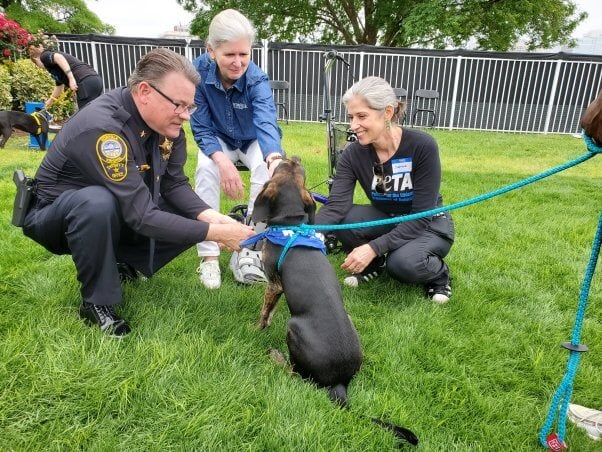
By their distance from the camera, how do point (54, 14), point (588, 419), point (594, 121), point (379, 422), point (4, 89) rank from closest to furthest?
point (594, 121) → point (379, 422) → point (588, 419) → point (4, 89) → point (54, 14)

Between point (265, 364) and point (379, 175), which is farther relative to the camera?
point (379, 175)

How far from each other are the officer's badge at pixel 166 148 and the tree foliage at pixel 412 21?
2034 centimetres

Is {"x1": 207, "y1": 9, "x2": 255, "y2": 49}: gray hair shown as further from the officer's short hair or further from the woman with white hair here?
the officer's short hair

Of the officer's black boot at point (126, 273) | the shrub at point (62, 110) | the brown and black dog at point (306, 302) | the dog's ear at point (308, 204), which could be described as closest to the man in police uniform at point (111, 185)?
the brown and black dog at point (306, 302)

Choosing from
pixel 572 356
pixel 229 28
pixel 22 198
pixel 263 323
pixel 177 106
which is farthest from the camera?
pixel 229 28

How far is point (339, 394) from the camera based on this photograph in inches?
82.2

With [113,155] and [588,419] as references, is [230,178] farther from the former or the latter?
[588,419]

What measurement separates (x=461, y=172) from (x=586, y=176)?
2.34 meters

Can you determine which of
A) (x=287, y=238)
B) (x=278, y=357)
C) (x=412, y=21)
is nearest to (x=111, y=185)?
(x=287, y=238)

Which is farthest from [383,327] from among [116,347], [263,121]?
[263,121]

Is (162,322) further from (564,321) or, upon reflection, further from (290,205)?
(564,321)

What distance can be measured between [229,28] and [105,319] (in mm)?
2177

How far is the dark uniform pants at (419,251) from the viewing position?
10.4ft

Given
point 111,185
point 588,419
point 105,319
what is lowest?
point 588,419
